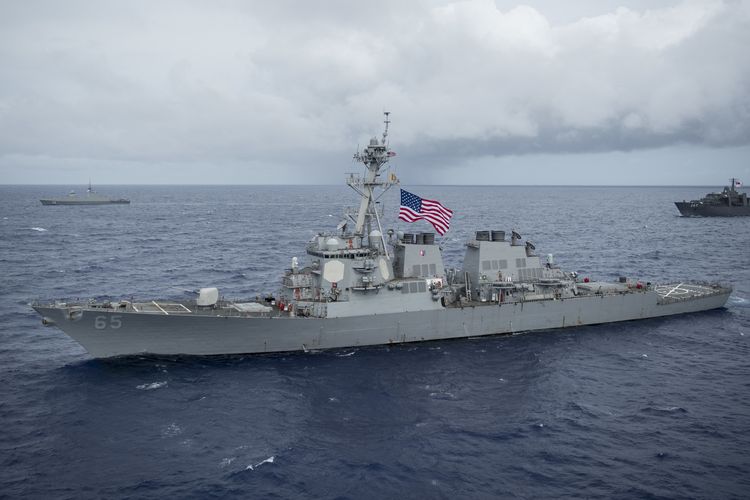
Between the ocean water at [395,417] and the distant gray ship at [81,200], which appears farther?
the distant gray ship at [81,200]

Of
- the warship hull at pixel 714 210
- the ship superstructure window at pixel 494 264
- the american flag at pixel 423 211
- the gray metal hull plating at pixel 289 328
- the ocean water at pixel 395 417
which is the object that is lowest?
the ocean water at pixel 395 417

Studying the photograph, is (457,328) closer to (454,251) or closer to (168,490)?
(168,490)

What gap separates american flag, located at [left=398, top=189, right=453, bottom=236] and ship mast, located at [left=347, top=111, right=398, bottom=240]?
57.2 inches

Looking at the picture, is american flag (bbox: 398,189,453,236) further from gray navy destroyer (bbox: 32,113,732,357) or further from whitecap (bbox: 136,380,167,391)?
whitecap (bbox: 136,380,167,391)

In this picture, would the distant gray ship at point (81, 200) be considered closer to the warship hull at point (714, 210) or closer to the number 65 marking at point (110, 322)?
the number 65 marking at point (110, 322)

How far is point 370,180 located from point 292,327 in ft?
34.2

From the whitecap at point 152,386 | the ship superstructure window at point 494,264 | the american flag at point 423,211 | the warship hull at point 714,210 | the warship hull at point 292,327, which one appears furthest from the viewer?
the warship hull at point 714,210

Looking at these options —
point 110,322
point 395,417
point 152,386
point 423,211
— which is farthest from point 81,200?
point 395,417

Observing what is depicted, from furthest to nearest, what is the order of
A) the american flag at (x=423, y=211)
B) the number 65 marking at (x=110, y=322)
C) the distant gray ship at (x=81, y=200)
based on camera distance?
the distant gray ship at (x=81, y=200)
the american flag at (x=423, y=211)
the number 65 marking at (x=110, y=322)

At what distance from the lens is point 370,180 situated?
33.9 metres

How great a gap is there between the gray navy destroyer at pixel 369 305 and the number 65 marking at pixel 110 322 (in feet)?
0.16

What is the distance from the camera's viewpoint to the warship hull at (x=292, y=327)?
93.0 ft

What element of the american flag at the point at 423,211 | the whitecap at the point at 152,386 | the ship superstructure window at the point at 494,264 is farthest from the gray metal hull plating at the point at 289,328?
the american flag at the point at 423,211

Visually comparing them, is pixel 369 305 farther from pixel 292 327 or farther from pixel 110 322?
pixel 110 322
